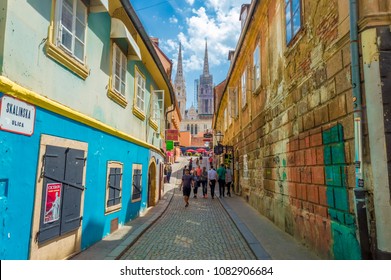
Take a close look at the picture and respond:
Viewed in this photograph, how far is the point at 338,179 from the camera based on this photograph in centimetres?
478

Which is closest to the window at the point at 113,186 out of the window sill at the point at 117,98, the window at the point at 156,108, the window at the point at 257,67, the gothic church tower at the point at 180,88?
the window sill at the point at 117,98

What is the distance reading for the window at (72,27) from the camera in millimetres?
5020

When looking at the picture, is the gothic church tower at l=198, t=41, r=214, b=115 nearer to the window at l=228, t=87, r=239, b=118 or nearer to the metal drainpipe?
the window at l=228, t=87, r=239, b=118

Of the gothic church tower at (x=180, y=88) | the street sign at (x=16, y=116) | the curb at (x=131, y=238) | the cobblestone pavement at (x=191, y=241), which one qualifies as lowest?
the cobblestone pavement at (x=191, y=241)

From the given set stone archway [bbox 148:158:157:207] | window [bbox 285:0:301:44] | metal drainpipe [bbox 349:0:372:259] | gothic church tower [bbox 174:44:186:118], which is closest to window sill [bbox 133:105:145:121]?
stone archway [bbox 148:158:157:207]

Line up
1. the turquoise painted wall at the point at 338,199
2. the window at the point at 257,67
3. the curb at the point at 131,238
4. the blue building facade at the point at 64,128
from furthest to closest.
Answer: the window at the point at 257,67 → the curb at the point at 131,238 → the turquoise painted wall at the point at 338,199 → the blue building facade at the point at 64,128

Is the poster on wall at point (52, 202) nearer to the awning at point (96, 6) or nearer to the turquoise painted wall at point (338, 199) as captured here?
the awning at point (96, 6)

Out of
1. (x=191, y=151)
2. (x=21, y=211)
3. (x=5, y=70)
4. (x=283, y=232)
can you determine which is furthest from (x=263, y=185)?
(x=191, y=151)

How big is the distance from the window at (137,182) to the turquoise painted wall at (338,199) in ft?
20.8

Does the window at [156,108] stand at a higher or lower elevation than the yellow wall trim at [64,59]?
higher

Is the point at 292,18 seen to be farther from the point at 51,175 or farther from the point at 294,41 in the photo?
the point at 51,175

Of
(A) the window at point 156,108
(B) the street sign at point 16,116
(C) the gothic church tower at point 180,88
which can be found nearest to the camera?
(B) the street sign at point 16,116

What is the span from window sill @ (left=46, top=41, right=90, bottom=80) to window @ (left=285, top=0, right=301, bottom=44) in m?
4.72

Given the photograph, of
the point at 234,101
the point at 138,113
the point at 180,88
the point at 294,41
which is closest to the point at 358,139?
the point at 294,41
